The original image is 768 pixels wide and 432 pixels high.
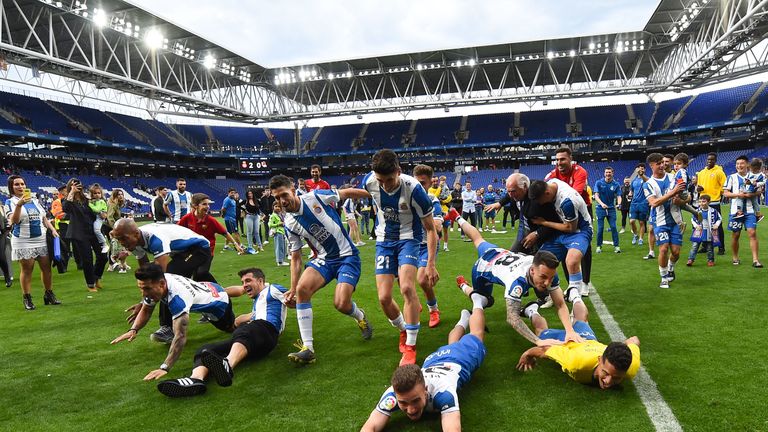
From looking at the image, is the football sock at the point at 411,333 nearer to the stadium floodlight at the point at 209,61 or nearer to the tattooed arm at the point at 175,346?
the tattooed arm at the point at 175,346

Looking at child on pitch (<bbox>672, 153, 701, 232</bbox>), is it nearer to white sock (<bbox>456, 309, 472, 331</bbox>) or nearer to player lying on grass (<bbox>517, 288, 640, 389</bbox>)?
player lying on grass (<bbox>517, 288, 640, 389</bbox>)

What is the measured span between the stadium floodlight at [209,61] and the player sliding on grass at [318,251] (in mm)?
32102

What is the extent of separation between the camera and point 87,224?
8672 mm

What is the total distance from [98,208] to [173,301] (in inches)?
318

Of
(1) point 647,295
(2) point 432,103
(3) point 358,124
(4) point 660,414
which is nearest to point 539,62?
(2) point 432,103

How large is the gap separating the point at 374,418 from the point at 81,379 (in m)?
3.26

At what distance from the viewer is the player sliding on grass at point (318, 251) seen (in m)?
4.54

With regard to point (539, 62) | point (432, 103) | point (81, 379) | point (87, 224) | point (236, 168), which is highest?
point (539, 62)

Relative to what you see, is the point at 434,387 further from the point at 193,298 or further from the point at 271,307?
the point at 193,298

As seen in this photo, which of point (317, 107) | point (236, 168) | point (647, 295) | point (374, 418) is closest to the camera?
point (374, 418)

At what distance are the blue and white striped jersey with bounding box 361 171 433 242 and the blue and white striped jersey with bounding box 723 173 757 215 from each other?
6.50 metres

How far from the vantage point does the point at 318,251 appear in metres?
Result: 4.84

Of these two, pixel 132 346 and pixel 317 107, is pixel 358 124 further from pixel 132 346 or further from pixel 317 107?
pixel 132 346

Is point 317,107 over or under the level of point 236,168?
over
